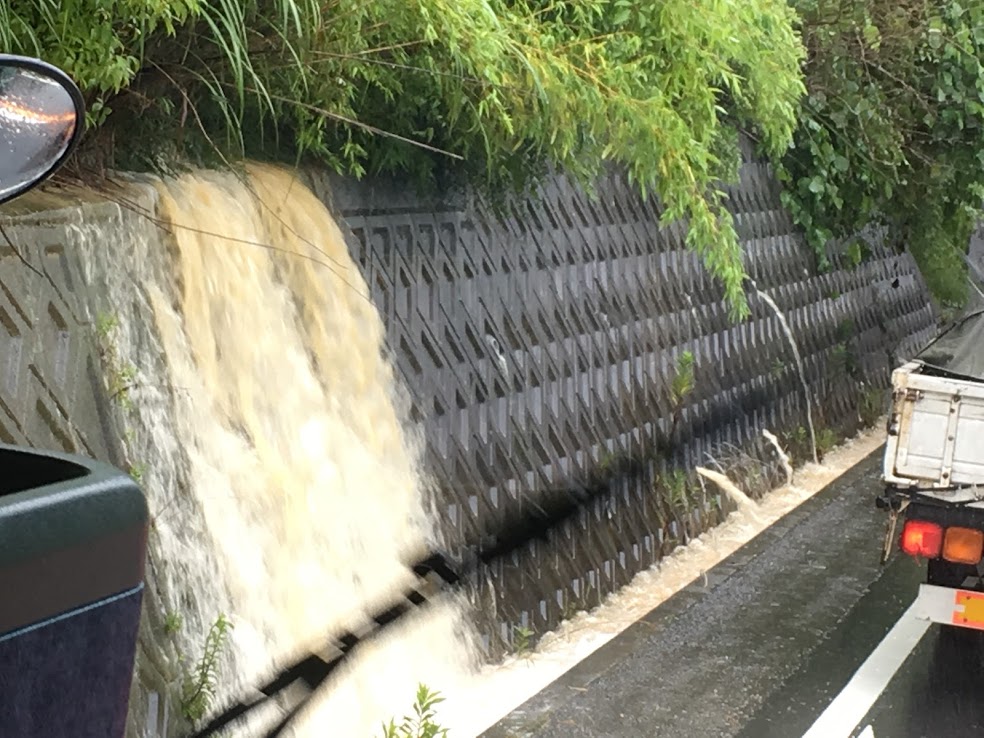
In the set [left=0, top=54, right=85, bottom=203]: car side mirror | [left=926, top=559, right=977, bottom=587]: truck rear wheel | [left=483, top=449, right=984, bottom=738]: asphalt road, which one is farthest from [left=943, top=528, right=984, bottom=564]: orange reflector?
[left=0, top=54, right=85, bottom=203]: car side mirror

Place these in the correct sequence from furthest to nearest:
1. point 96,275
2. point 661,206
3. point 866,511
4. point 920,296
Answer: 1. point 920,296
2. point 866,511
3. point 661,206
4. point 96,275

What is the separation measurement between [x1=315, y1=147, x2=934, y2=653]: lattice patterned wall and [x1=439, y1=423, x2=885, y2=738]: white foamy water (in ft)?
0.37

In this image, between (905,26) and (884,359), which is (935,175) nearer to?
(905,26)

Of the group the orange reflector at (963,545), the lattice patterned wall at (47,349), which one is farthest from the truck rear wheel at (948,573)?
the lattice patterned wall at (47,349)

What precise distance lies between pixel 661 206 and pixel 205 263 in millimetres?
4313

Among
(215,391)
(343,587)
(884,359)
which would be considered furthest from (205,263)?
(884,359)

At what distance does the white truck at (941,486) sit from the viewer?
5828 millimetres

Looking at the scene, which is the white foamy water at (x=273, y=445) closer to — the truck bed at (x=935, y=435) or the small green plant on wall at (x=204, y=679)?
the small green plant on wall at (x=204, y=679)

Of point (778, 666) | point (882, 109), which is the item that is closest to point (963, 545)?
point (778, 666)

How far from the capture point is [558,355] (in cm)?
692

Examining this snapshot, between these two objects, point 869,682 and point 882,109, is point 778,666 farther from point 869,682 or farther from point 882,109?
point 882,109

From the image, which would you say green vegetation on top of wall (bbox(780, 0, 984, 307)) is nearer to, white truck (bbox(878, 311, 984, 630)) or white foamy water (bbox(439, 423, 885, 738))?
white foamy water (bbox(439, 423, 885, 738))

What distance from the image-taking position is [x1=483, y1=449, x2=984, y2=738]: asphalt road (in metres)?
5.32

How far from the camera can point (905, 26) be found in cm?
1061
